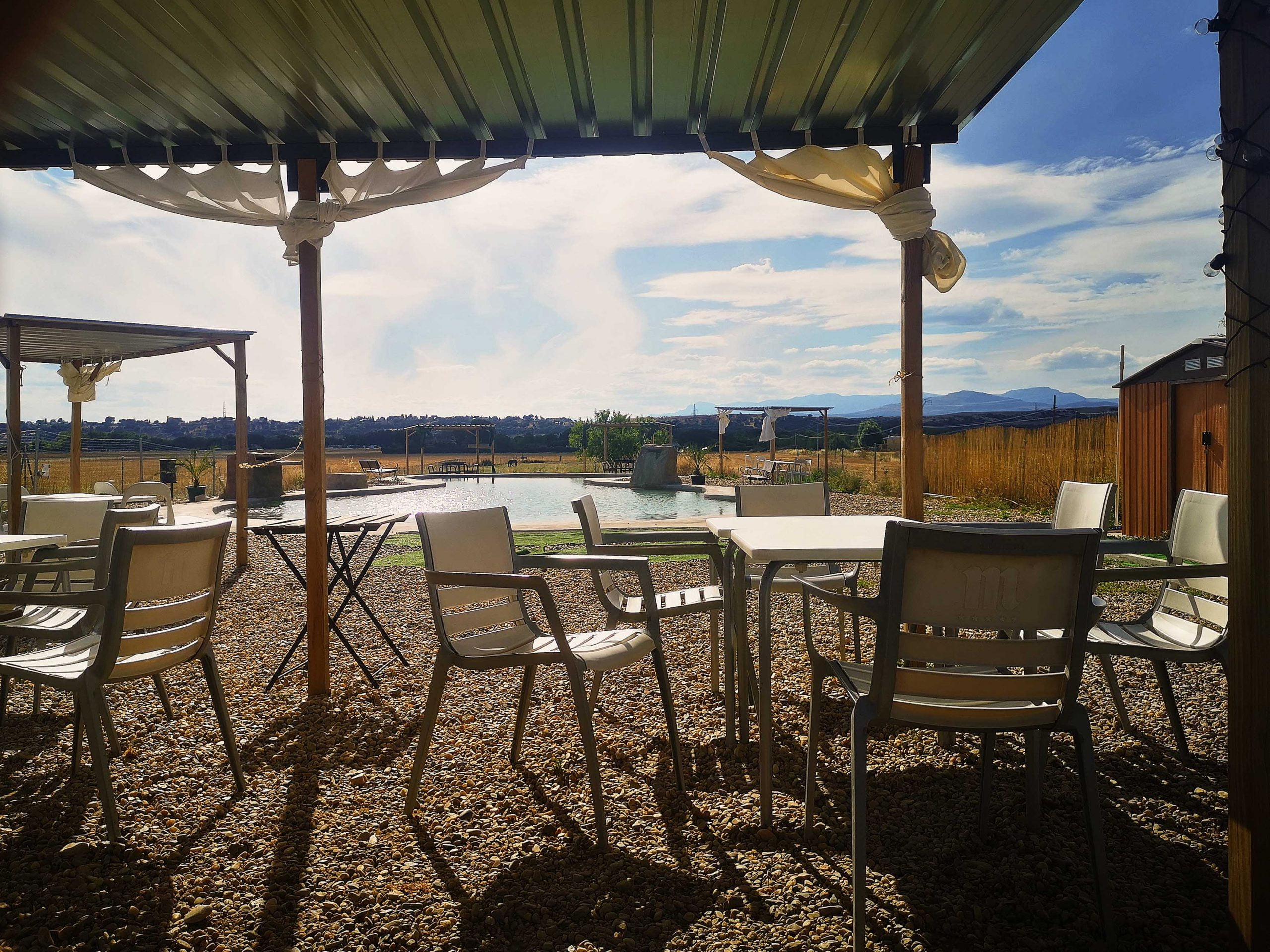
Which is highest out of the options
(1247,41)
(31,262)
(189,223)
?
(189,223)

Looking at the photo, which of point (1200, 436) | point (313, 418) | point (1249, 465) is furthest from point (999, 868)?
point (1200, 436)

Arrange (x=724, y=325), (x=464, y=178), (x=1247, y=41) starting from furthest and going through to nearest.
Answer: (x=724, y=325) < (x=464, y=178) < (x=1247, y=41)

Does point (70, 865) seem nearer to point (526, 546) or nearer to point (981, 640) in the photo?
point (981, 640)

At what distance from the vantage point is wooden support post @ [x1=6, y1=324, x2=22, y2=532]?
4988mm

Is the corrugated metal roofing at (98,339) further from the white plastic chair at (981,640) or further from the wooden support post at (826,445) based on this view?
the wooden support post at (826,445)

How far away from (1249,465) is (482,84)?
277cm

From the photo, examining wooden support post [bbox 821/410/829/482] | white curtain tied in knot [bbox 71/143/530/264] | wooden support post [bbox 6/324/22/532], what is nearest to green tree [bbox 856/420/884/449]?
wooden support post [bbox 821/410/829/482]

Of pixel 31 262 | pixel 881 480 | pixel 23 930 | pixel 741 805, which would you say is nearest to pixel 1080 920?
pixel 741 805

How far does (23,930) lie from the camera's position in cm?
159

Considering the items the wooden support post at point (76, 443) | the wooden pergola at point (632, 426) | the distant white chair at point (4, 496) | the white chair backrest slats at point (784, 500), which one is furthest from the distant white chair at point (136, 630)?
the wooden pergola at point (632, 426)

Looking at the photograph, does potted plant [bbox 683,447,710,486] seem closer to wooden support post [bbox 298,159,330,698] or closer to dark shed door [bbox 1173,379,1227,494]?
dark shed door [bbox 1173,379,1227,494]

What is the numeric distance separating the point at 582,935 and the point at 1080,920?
3.50 feet

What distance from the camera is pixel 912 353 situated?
10.9ft

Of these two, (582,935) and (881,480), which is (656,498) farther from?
(582,935)
